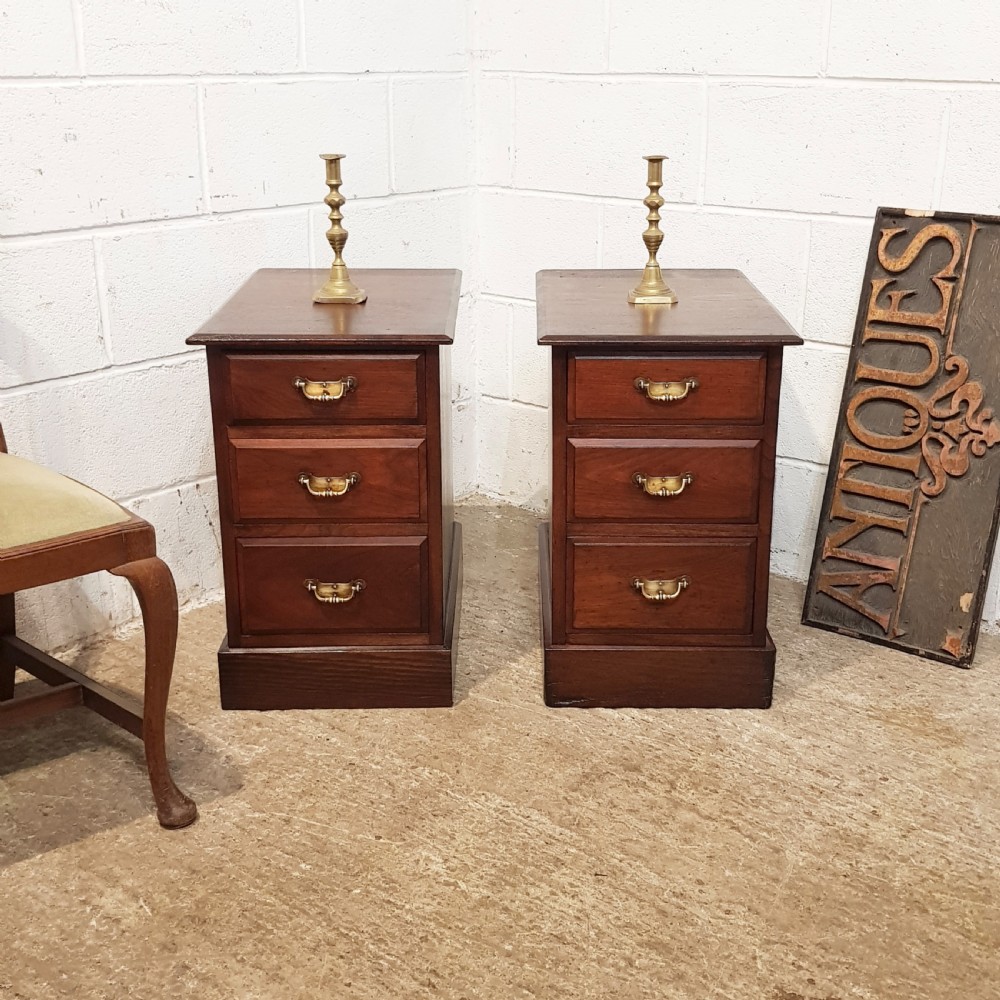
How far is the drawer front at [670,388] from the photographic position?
2.01 m

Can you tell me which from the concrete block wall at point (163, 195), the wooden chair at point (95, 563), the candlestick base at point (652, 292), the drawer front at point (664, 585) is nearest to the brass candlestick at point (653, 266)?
the candlestick base at point (652, 292)

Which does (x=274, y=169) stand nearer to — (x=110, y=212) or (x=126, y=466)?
(x=110, y=212)

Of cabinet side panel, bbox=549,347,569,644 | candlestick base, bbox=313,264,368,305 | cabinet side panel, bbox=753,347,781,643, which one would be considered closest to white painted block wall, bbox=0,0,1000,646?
candlestick base, bbox=313,264,368,305

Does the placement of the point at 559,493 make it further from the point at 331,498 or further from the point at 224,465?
the point at 224,465

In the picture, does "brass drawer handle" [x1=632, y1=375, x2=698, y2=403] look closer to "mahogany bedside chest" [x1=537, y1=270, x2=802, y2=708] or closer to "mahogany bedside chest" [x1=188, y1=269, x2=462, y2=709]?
"mahogany bedside chest" [x1=537, y1=270, x2=802, y2=708]

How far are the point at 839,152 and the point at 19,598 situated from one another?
1.91 m

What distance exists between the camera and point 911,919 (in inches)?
64.2

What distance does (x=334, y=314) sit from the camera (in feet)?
6.98

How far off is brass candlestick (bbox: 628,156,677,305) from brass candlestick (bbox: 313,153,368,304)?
531mm

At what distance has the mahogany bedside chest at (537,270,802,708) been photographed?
6.60 ft

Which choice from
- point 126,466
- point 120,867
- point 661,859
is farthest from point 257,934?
point 126,466

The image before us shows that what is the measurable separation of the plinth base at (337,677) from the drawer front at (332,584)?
4 centimetres

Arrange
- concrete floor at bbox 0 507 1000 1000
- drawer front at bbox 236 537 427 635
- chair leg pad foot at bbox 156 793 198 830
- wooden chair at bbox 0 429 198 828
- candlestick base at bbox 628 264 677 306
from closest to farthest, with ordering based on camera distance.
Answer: concrete floor at bbox 0 507 1000 1000 → wooden chair at bbox 0 429 198 828 → chair leg pad foot at bbox 156 793 198 830 → drawer front at bbox 236 537 427 635 → candlestick base at bbox 628 264 677 306

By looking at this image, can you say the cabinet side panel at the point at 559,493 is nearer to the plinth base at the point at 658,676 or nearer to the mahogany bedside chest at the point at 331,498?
the plinth base at the point at 658,676
